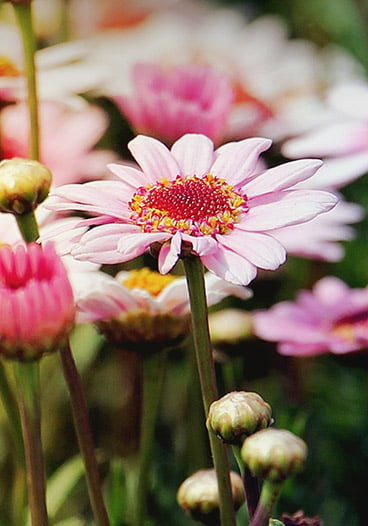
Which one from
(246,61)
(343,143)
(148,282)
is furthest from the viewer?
(246,61)

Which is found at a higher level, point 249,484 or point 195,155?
point 195,155

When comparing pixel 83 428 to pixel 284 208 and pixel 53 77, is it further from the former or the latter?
pixel 53 77

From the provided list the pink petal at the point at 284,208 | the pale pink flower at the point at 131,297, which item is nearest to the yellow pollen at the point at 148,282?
the pale pink flower at the point at 131,297

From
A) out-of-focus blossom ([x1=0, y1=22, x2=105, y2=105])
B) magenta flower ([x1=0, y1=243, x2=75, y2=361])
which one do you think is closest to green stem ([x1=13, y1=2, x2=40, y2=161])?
out-of-focus blossom ([x1=0, y1=22, x2=105, y2=105])

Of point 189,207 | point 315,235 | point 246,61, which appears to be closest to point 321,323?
point 315,235

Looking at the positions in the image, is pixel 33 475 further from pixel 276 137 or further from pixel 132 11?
pixel 132 11

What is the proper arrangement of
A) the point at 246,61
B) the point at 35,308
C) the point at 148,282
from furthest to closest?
1. the point at 246,61
2. the point at 148,282
3. the point at 35,308
